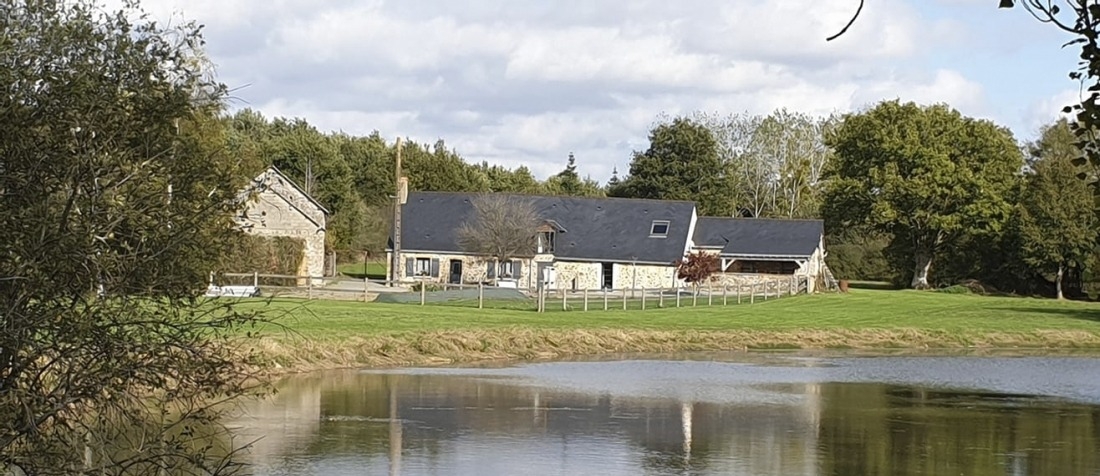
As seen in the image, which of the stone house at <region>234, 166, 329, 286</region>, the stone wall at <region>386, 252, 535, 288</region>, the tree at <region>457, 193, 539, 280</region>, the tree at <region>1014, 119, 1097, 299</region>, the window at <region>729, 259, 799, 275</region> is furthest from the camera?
the window at <region>729, 259, 799, 275</region>

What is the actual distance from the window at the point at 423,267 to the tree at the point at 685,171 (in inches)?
763

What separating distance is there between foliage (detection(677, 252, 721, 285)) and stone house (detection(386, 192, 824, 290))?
208 centimetres

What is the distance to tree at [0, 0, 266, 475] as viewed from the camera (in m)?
8.42

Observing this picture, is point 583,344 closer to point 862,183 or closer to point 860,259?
point 862,183

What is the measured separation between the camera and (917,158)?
201ft

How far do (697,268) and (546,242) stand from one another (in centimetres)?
798

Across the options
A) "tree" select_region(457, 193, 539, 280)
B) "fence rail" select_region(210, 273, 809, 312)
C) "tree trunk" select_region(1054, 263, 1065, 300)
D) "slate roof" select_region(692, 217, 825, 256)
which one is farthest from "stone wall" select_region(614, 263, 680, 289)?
"tree trunk" select_region(1054, 263, 1065, 300)

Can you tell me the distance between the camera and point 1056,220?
180 feet

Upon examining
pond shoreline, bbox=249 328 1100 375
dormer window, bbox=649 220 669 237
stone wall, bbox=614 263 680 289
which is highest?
dormer window, bbox=649 220 669 237

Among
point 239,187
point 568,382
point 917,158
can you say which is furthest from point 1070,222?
point 239,187

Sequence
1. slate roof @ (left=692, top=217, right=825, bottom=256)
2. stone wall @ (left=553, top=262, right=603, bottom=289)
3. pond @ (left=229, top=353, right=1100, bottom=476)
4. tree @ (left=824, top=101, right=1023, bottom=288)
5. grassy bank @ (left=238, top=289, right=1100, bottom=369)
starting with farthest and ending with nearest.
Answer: tree @ (left=824, top=101, right=1023, bottom=288)
slate roof @ (left=692, top=217, right=825, bottom=256)
stone wall @ (left=553, top=262, right=603, bottom=289)
grassy bank @ (left=238, top=289, right=1100, bottom=369)
pond @ (left=229, top=353, right=1100, bottom=476)

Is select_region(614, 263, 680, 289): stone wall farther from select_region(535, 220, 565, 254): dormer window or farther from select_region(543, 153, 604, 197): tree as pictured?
select_region(543, 153, 604, 197): tree

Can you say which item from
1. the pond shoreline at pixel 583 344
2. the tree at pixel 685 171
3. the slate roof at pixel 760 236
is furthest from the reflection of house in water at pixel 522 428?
the tree at pixel 685 171

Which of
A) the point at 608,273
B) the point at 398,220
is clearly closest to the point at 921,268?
the point at 608,273
